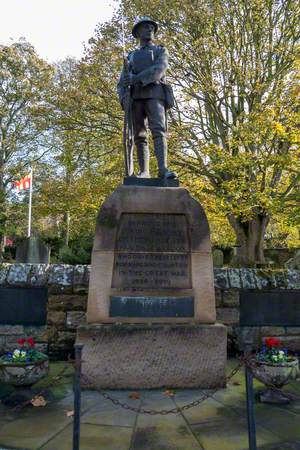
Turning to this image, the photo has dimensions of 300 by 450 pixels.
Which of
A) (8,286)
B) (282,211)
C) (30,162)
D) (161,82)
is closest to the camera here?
(161,82)

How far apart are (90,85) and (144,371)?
1309 centimetres

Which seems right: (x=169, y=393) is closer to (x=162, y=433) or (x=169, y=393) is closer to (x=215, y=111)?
(x=162, y=433)

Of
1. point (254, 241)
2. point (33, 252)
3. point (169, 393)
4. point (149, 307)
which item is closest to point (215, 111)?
point (254, 241)

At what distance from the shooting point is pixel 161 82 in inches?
232

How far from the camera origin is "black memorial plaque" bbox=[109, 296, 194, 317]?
526cm

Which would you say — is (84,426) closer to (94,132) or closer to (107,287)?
(107,287)

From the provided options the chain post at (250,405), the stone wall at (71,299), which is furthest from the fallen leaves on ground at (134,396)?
the stone wall at (71,299)

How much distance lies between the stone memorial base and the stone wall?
1.82m

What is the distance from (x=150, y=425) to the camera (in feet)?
13.1

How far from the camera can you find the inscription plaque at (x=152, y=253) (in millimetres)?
5402

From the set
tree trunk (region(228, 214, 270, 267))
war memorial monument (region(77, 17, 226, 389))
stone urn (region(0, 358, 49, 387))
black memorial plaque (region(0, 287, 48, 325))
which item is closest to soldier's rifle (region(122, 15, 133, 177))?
war memorial monument (region(77, 17, 226, 389))

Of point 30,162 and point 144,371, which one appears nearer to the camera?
point 144,371

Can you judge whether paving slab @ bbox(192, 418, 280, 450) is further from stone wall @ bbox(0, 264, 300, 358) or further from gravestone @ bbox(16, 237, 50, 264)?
gravestone @ bbox(16, 237, 50, 264)

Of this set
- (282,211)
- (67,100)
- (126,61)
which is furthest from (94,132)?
(126,61)
